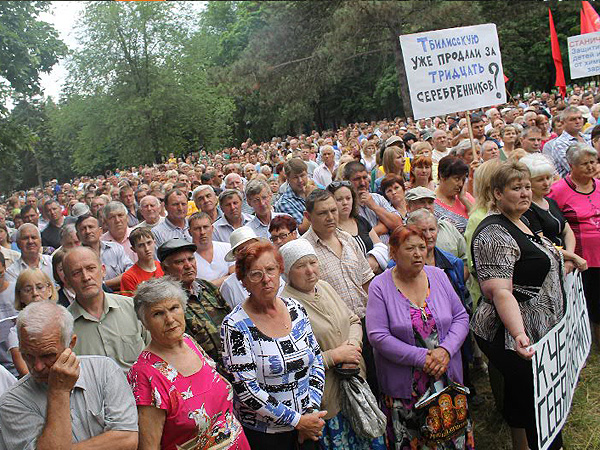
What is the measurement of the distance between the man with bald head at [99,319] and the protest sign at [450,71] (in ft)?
14.0

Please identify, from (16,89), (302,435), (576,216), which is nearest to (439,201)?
(576,216)

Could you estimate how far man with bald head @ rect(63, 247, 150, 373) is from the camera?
3.22m

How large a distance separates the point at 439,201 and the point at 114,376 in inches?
131

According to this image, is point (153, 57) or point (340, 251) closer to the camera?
point (340, 251)

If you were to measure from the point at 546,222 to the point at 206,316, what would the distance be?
2557 millimetres

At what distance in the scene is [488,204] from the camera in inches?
145

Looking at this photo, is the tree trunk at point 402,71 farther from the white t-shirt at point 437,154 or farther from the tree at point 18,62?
the white t-shirt at point 437,154

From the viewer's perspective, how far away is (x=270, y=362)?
10.0ft

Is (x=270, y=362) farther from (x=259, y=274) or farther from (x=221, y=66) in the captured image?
(x=221, y=66)

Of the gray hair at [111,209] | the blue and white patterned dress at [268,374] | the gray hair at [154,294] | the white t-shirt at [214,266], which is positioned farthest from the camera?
the gray hair at [111,209]

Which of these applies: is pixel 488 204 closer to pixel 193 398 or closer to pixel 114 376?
pixel 193 398

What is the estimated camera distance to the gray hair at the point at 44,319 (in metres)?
2.38

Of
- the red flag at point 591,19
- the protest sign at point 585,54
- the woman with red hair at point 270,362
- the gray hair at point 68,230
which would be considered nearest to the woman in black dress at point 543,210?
the woman with red hair at point 270,362

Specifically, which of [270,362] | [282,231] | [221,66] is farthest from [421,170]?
[221,66]
